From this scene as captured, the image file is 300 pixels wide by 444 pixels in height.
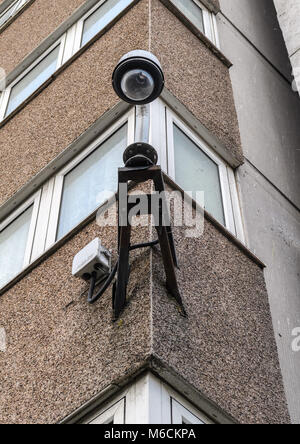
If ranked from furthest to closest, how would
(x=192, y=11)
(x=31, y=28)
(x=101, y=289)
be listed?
(x=31, y=28)
(x=192, y=11)
(x=101, y=289)

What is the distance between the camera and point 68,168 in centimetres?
530

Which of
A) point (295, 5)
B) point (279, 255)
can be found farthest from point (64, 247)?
point (295, 5)

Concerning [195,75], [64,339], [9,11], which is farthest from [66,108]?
[9,11]

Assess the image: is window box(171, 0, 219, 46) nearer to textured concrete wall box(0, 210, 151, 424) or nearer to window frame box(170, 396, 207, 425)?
textured concrete wall box(0, 210, 151, 424)

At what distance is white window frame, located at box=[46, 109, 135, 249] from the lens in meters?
4.86

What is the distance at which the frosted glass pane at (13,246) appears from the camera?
16.5 feet

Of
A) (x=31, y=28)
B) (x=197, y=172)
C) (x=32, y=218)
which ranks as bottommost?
(x=32, y=218)

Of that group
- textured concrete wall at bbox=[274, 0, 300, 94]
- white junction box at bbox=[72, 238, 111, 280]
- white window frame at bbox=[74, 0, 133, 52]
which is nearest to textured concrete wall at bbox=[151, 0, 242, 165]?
textured concrete wall at bbox=[274, 0, 300, 94]

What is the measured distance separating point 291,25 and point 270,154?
1.85m

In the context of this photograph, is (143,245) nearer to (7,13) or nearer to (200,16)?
(200,16)

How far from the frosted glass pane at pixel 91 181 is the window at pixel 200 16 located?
6.71 ft

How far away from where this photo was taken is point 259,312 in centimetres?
425

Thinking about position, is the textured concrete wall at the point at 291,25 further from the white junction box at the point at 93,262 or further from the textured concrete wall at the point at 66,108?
the white junction box at the point at 93,262

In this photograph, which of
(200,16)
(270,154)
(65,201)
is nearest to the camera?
(65,201)
